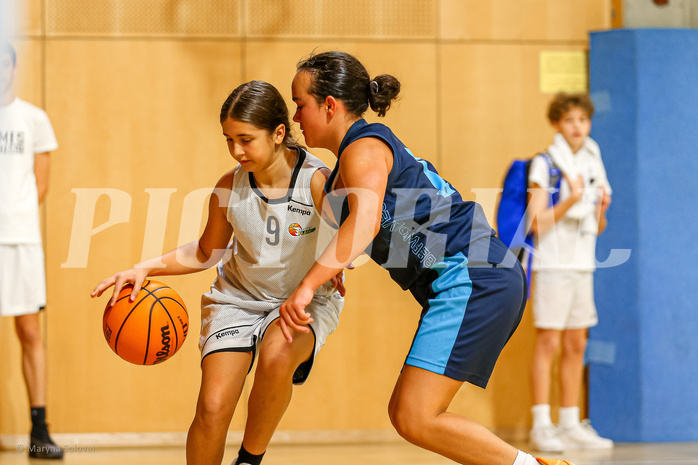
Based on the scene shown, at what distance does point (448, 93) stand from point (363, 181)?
8.50 feet

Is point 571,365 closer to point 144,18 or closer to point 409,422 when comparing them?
point 409,422

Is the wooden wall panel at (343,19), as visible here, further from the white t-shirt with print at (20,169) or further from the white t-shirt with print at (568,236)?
the white t-shirt with print at (20,169)

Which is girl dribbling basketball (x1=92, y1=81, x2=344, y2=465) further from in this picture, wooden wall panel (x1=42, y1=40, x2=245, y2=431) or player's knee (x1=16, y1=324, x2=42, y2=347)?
wooden wall panel (x1=42, y1=40, x2=245, y2=431)

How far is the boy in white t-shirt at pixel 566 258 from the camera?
4.36m

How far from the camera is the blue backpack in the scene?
435 cm

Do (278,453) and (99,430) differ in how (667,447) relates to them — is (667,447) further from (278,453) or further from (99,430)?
(99,430)

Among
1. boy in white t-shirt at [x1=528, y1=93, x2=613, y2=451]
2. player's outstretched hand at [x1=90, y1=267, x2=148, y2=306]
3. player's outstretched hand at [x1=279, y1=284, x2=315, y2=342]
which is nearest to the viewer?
player's outstretched hand at [x1=279, y1=284, x2=315, y2=342]

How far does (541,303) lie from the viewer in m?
4.39

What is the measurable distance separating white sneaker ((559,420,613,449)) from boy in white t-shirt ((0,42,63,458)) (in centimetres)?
280

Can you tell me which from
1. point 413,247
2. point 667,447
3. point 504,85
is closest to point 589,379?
point 667,447

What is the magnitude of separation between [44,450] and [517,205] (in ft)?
9.52

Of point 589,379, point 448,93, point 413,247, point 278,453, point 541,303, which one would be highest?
point 448,93


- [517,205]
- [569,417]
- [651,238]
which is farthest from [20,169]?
[651,238]

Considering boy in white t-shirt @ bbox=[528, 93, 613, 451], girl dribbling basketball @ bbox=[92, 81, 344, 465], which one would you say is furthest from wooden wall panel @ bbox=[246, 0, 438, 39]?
girl dribbling basketball @ bbox=[92, 81, 344, 465]
